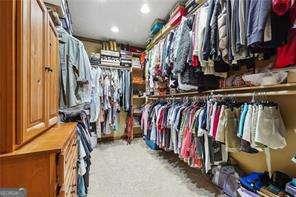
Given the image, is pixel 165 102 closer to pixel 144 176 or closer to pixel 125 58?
pixel 144 176

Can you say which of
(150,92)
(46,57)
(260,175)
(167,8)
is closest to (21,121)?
(46,57)

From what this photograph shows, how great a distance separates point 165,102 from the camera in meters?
3.29

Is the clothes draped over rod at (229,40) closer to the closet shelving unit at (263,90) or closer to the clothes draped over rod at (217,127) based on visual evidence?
the closet shelving unit at (263,90)

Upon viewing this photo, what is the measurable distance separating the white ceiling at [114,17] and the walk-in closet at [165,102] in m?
0.03

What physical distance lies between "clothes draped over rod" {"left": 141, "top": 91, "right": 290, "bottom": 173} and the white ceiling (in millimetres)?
1497

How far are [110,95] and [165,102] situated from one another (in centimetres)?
138

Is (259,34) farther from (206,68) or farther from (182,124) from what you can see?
(182,124)

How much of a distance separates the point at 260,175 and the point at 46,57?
1947 millimetres

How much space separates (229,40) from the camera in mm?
1478

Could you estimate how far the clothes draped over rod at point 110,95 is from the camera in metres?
3.92

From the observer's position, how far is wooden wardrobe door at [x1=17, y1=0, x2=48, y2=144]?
28.9 inches

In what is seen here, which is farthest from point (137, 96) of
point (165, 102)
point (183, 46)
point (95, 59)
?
point (183, 46)

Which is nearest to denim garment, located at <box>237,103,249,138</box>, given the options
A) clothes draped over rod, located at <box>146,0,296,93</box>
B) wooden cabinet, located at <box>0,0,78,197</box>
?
clothes draped over rod, located at <box>146,0,296,93</box>

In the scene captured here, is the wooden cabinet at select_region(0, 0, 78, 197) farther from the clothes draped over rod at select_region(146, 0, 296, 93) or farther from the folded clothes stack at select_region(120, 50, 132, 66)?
the folded clothes stack at select_region(120, 50, 132, 66)
